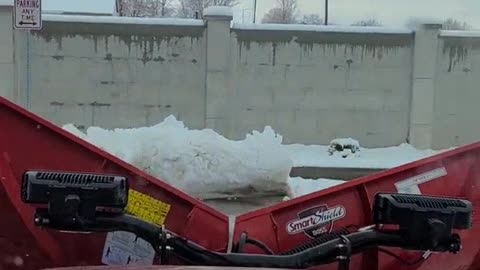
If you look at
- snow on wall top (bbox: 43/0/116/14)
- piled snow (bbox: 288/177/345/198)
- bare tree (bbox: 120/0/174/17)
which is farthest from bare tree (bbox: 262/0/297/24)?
piled snow (bbox: 288/177/345/198)

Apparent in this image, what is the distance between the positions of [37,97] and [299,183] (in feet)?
18.9

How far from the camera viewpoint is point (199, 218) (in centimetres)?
372

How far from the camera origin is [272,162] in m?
10.3

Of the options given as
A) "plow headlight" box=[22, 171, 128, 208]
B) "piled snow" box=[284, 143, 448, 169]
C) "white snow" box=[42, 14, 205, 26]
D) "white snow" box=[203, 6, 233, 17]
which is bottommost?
"piled snow" box=[284, 143, 448, 169]

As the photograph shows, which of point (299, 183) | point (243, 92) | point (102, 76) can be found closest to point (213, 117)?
point (243, 92)

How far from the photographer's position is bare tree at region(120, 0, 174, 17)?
50575 mm

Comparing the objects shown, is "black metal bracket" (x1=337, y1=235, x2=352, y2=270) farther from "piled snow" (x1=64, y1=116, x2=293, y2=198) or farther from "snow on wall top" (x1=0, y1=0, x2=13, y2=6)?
"snow on wall top" (x1=0, y1=0, x2=13, y2=6)

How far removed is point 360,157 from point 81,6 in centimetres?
1359

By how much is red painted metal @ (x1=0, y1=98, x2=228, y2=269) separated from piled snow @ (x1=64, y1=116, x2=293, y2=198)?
5.99 metres

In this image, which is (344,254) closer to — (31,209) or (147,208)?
(147,208)

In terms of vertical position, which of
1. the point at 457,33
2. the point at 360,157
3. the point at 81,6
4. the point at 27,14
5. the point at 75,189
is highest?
the point at 81,6

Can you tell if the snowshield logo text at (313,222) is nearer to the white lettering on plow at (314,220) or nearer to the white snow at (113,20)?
the white lettering on plow at (314,220)

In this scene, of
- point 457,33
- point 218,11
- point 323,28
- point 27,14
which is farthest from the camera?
point 457,33

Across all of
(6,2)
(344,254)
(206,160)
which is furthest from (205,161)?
(344,254)
